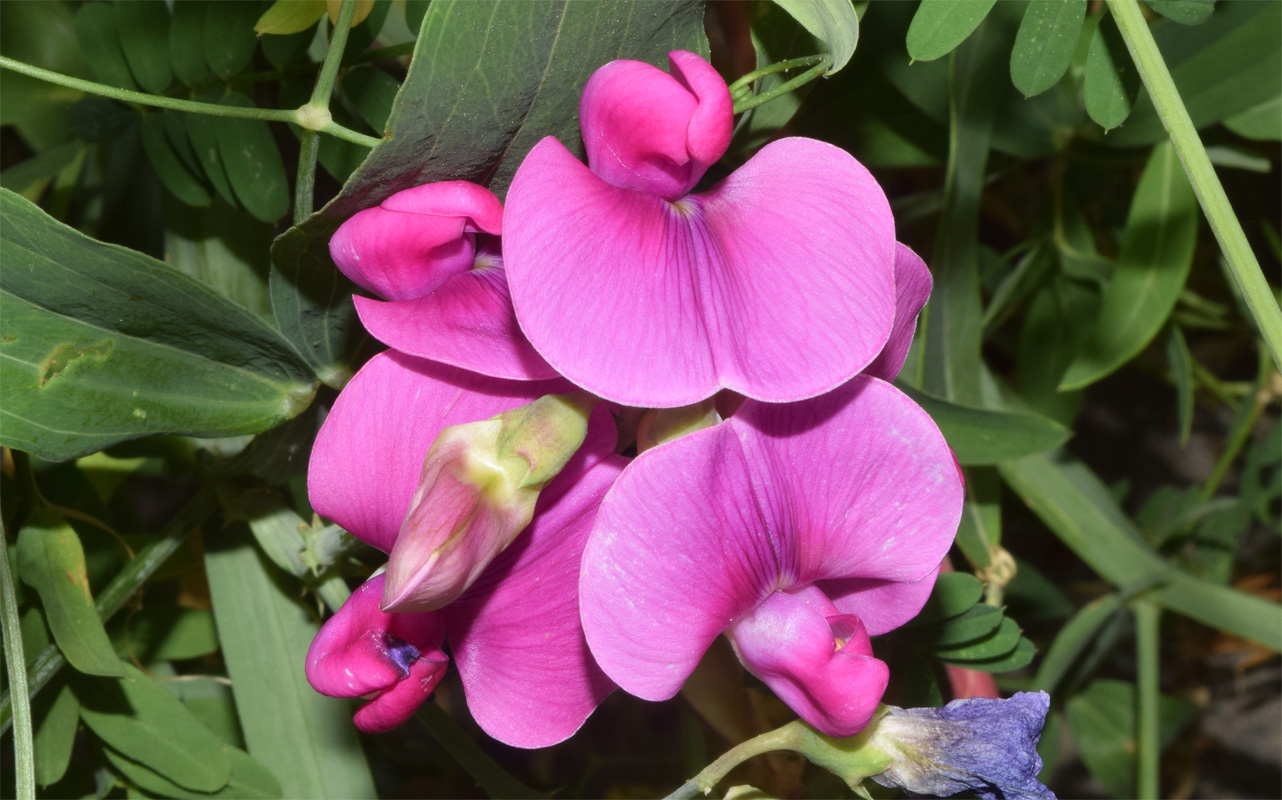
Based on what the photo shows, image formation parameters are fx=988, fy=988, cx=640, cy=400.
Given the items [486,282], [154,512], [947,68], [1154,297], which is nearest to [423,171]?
[486,282]

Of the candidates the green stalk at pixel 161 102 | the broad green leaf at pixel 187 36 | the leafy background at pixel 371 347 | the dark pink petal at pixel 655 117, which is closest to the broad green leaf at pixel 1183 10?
the leafy background at pixel 371 347

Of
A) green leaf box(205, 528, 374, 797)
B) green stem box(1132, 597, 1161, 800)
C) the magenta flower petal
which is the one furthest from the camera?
green stem box(1132, 597, 1161, 800)

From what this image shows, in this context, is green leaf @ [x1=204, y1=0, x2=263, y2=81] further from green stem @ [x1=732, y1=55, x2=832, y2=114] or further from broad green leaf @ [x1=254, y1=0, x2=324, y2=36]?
green stem @ [x1=732, y1=55, x2=832, y2=114]

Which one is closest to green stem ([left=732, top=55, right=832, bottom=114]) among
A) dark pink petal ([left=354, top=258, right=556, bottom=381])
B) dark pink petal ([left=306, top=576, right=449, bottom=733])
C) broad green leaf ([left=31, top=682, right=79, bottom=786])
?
dark pink petal ([left=354, top=258, right=556, bottom=381])

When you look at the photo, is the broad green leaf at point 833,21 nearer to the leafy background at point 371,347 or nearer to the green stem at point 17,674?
the leafy background at point 371,347

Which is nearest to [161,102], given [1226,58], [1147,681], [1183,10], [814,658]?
[814,658]
